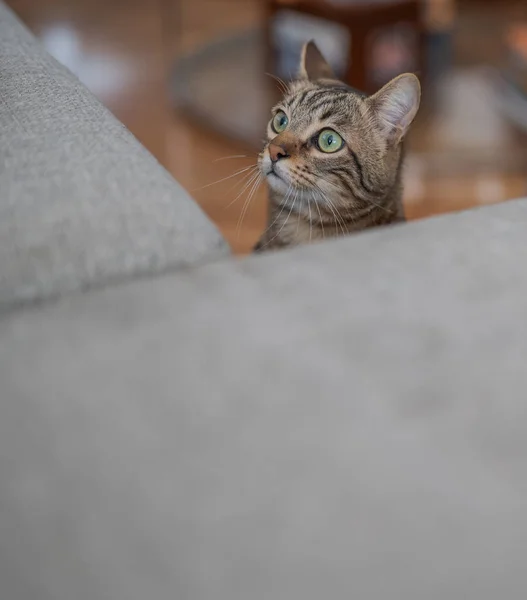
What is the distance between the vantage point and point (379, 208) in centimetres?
134

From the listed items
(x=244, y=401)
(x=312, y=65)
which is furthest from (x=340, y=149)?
(x=244, y=401)

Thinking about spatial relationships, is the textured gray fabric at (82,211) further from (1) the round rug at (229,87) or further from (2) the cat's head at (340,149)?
(1) the round rug at (229,87)

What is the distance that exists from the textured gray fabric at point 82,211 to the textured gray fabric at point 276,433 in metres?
0.04

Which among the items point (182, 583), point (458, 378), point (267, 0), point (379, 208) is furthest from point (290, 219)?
point (267, 0)

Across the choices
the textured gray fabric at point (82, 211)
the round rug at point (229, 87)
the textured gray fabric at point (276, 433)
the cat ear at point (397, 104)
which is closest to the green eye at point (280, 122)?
the cat ear at point (397, 104)

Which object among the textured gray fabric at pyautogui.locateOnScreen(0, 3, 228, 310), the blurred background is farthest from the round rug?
the textured gray fabric at pyautogui.locateOnScreen(0, 3, 228, 310)

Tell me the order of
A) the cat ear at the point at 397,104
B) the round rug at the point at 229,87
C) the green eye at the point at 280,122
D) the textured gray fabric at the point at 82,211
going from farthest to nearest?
the round rug at the point at 229,87, the green eye at the point at 280,122, the cat ear at the point at 397,104, the textured gray fabric at the point at 82,211

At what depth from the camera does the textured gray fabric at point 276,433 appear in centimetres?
47

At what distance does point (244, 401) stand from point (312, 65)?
1.12m

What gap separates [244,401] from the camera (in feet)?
1.84

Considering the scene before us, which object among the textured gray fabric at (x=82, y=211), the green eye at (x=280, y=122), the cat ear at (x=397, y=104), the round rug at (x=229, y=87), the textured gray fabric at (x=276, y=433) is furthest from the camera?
the round rug at (x=229, y=87)

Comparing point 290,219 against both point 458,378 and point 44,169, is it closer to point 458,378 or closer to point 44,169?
point 44,169

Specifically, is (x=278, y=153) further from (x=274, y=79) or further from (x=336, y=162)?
(x=274, y=79)

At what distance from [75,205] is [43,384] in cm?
20
